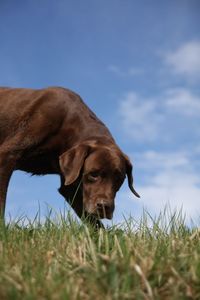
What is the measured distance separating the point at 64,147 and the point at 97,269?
431 cm

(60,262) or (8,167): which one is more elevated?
(8,167)

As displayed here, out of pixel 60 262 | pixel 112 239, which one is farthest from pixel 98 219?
pixel 60 262

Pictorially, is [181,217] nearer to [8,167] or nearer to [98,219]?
[98,219]

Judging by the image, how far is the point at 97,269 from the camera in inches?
120

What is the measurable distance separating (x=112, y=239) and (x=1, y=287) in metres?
1.54

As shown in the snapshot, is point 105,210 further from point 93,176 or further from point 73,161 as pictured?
point 73,161

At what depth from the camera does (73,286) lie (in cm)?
287

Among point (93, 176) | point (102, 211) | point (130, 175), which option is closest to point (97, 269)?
point (102, 211)

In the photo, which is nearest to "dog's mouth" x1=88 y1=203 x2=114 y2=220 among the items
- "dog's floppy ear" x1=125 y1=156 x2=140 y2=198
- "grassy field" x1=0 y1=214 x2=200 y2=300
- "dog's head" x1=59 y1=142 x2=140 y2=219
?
"dog's head" x1=59 y1=142 x2=140 y2=219

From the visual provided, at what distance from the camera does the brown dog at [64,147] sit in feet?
21.4

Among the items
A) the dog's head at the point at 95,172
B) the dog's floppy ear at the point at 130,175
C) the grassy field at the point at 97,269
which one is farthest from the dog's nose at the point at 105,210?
the grassy field at the point at 97,269

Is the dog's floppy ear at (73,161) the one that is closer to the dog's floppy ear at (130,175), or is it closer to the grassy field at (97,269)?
the dog's floppy ear at (130,175)

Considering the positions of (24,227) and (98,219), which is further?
(98,219)

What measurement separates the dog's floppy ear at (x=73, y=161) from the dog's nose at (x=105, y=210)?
492 mm
